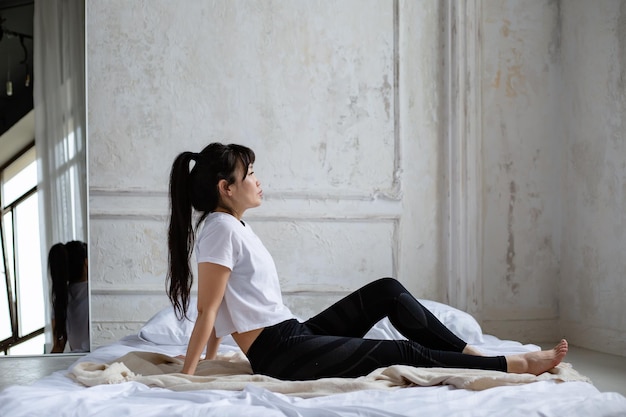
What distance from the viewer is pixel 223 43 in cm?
448

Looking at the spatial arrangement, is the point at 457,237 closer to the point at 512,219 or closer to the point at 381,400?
the point at 512,219

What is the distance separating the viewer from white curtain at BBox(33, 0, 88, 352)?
420cm

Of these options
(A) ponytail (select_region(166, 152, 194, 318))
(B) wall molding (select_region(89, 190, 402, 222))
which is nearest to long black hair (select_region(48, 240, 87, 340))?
(B) wall molding (select_region(89, 190, 402, 222))

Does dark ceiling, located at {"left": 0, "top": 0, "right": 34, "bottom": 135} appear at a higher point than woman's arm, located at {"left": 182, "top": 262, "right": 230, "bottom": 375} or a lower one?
higher

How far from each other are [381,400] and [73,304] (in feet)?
9.10

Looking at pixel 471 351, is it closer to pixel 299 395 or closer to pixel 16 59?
pixel 299 395

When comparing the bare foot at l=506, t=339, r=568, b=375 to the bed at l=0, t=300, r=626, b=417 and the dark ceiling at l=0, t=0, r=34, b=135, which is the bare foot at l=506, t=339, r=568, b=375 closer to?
the bed at l=0, t=300, r=626, b=417

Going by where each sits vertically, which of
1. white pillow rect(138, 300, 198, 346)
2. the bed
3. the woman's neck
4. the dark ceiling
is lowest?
white pillow rect(138, 300, 198, 346)

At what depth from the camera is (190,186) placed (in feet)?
7.80

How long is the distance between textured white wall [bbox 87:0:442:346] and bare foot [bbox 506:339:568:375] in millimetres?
2398

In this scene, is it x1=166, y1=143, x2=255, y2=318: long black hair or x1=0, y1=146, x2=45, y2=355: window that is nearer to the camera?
x1=166, y1=143, x2=255, y2=318: long black hair

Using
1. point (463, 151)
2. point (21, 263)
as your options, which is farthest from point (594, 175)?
point (21, 263)

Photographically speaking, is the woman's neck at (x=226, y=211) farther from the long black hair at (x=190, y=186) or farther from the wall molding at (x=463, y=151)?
the wall molding at (x=463, y=151)

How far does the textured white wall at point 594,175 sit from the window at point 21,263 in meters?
3.03
